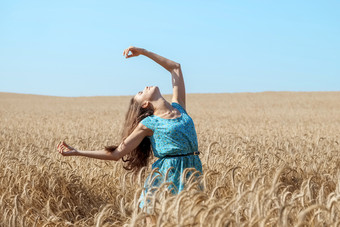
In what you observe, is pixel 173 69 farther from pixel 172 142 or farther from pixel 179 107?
pixel 172 142

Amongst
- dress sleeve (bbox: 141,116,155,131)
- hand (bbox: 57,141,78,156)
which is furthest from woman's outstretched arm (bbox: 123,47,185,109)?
hand (bbox: 57,141,78,156)

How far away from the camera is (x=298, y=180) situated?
5105mm

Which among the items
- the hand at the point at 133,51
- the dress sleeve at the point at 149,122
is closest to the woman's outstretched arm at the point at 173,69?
the hand at the point at 133,51

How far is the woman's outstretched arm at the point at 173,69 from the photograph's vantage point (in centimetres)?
428

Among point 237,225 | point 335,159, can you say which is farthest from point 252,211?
point 335,159

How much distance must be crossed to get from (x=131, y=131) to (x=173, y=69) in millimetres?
882

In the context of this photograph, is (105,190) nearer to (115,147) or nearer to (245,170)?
(115,147)

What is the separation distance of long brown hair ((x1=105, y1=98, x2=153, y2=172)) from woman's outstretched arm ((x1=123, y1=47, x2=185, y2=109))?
1.70 ft

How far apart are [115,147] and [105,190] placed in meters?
1.15

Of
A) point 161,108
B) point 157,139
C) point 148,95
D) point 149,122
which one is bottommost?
point 157,139

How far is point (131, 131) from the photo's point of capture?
388 cm

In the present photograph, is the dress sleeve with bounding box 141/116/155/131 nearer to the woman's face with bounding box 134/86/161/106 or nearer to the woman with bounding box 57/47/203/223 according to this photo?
the woman with bounding box 57/47/203/223

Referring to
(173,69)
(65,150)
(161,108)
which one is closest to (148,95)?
(161,108)

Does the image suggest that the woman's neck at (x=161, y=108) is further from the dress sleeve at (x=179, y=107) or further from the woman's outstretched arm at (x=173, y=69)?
the woman's outstretched arm at (x=173, y=69)
